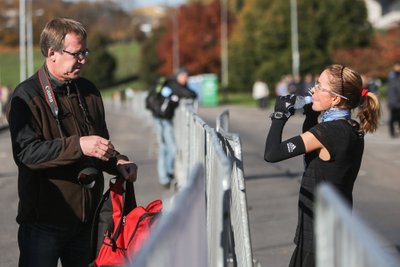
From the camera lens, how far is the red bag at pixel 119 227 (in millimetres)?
4156

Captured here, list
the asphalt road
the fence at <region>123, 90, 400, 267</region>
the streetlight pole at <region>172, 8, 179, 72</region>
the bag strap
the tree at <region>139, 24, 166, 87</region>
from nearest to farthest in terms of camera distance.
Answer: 1. the fence at <region>123, 90, 400, 267</region>
2. the bag strap
3. the asphalt road
4. the streetlight pole at <region>172, 8, 179, 72</region>
5. the tree at <region>139, 24, 166, 87</region>

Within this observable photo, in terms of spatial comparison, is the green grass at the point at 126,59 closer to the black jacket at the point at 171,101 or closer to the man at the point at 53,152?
the black jacket at the point at 171,101

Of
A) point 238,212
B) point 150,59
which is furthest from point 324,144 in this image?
point 150,59

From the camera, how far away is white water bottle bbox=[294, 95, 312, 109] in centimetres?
485

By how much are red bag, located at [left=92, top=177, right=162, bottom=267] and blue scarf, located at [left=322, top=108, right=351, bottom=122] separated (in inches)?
42.3

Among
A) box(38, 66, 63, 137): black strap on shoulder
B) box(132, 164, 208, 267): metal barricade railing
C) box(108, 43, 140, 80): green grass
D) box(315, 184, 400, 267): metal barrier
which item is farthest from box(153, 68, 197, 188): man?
box(108, 43, 140, 80): green grass

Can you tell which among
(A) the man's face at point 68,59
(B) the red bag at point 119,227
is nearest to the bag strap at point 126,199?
(B) the red bag at point 119,227

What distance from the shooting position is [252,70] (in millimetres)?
78312

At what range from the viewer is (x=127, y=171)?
176 inches

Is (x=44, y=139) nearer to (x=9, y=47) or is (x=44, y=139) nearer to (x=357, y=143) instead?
(x=357, y=143)

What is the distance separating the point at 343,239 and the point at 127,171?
2.34 meters

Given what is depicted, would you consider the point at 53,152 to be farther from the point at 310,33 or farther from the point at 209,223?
the point at 310,33

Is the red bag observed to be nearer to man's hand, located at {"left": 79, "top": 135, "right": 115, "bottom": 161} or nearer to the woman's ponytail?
man's hand, located at {"left": 79, "top": 135, "right": 115, "bottom": 161}

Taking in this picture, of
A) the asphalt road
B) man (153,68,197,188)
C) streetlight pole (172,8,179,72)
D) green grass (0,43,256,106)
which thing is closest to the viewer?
the asphalt road
